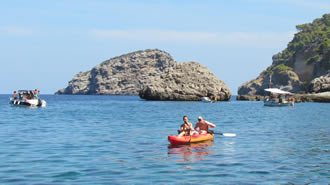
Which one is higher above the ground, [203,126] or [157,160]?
[203,126]

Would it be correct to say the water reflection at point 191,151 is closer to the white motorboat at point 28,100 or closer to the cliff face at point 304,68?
the white motorboat at point 28,100

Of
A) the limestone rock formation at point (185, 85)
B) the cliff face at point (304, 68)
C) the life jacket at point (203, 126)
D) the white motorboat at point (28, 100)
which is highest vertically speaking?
the cliff face at point (304, 68)

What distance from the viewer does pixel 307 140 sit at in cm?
2839

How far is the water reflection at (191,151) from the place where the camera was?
2038 cm

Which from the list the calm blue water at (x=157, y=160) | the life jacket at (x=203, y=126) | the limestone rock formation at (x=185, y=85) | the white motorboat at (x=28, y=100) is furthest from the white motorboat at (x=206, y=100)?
the life jacket at (x=203, y=126)

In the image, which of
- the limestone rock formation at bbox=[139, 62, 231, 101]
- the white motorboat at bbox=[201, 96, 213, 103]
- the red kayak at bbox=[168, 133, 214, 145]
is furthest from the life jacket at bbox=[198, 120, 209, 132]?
the limestone rock formation at bbox=[139, 62, 231, 101]

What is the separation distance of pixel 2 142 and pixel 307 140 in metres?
19.5

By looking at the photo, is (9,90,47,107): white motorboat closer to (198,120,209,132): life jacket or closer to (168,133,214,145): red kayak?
(198,120,209,132): life jacket

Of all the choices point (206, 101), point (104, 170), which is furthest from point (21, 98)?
point (104, 170)

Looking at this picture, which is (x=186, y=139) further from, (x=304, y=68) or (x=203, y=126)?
(x=304, y=68)

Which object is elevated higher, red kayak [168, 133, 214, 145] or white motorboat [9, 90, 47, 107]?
white motorboat [9, 90, 47, 107]

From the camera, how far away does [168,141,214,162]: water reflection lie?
66.9ft

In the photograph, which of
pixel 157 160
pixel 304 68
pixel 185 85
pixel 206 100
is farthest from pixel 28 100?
pixel 304 68

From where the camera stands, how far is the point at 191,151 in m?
22.7
